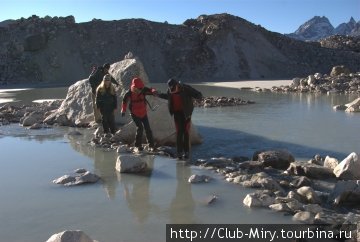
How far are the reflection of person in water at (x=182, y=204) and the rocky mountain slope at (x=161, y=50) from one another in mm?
43356

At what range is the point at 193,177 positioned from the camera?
7.99m

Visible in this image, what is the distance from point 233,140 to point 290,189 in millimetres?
4806

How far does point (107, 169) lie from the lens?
8984mm

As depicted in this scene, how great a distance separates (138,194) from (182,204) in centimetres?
89

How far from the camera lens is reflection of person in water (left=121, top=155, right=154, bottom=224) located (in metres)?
6.40

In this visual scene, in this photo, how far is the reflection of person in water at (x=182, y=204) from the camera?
6.09 meters

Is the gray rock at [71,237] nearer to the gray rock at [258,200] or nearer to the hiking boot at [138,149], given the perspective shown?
the gray rock at [258,200]

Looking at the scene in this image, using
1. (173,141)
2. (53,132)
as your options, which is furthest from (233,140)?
(53,132)

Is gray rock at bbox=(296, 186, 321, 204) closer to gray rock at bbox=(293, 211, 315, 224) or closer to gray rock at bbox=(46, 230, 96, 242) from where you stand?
gray rock at bbox=(293, 211, 315, 224)

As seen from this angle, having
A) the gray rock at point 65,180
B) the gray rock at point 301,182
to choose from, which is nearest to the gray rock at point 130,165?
the gray rock at point 65,180

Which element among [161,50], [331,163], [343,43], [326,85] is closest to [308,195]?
[331,163]

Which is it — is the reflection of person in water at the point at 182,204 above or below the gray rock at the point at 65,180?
below

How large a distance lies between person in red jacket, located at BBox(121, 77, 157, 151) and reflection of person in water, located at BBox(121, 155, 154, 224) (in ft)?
6.21

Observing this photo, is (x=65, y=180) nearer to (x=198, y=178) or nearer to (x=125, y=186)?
(x=125, y=186)
